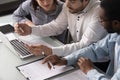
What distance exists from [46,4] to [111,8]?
754mm

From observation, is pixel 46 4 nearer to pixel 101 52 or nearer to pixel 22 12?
pixel 22 12

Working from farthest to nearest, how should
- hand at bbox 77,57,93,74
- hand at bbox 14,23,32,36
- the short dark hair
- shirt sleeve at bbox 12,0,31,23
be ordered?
shirt sleeve at bbox 12,0,31,23
hand at bbox 14,23,32,36
hand at bbox 77,57,93,74
the short dark hair

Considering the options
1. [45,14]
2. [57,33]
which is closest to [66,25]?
[57,33]

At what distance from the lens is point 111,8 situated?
1127 millimetres

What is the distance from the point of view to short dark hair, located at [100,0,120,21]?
1.11 meters

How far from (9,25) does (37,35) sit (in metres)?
0.32

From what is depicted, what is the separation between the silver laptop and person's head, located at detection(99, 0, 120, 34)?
57 cm

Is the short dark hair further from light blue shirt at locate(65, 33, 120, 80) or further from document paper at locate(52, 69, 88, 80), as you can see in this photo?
document paper at locate(52, 69, 88, 80)

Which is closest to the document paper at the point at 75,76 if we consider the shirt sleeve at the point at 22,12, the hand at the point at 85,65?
the hand at the point at 85,65

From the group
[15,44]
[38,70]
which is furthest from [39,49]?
[15,44]

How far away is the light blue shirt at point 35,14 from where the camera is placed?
6.31 feet

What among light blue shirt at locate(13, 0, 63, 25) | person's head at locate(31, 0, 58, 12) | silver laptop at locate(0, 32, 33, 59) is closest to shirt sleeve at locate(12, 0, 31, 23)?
light blue shirt at locate(13, 0, 63, 25)

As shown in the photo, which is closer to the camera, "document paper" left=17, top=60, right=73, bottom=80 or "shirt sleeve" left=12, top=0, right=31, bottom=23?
"document paper" left=17, top=60, right=73, bottom=80

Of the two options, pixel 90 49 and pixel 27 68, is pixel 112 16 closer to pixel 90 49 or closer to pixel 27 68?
pixel 90 49
